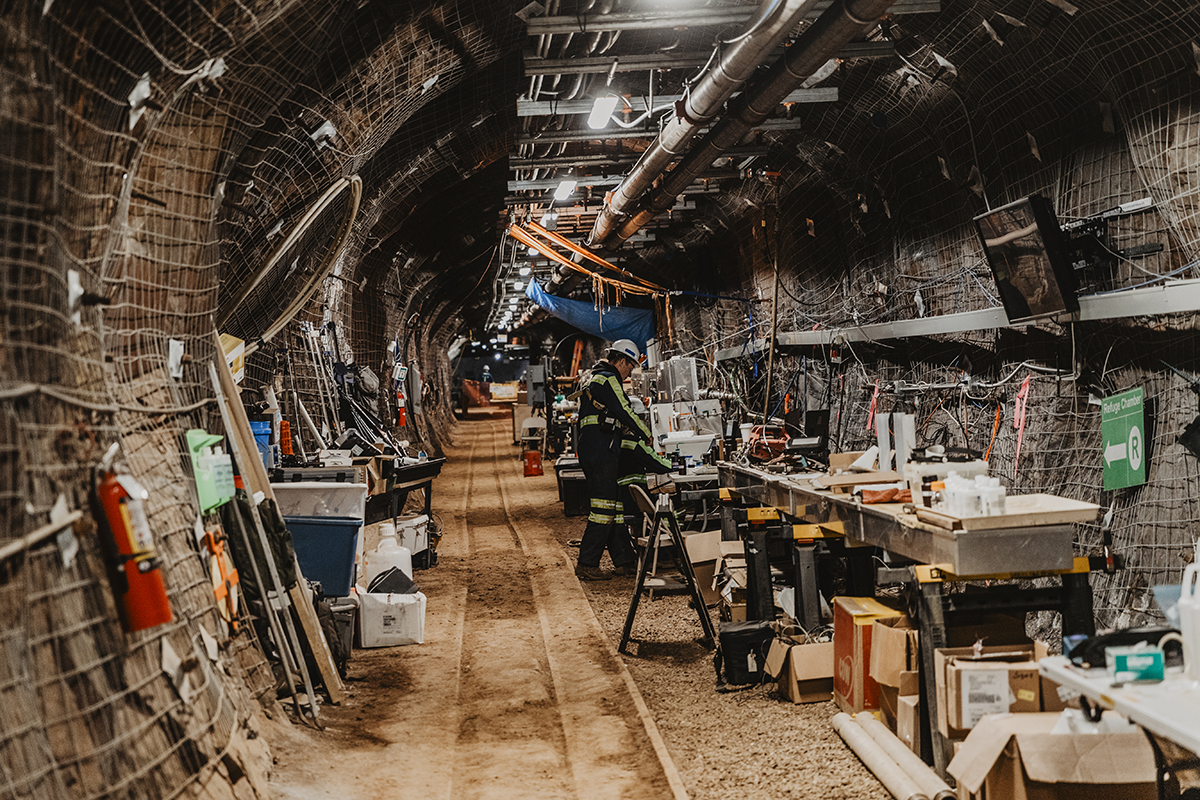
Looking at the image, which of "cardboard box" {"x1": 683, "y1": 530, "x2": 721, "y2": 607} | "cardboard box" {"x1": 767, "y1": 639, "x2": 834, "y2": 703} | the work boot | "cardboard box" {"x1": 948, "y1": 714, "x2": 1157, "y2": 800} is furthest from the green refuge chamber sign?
the work boot

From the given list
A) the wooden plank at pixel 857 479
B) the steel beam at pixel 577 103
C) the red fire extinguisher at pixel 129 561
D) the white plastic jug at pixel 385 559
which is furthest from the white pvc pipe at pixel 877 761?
the steel beam at pixel 577 103

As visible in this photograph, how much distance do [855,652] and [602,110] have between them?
4227mm

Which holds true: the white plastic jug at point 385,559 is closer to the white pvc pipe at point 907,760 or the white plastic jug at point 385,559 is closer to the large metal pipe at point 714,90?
the large metal pipe at point 714,90

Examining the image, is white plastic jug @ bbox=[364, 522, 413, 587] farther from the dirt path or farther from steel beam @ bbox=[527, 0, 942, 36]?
steel beam @ bbox=[527, 0, 942, 36]

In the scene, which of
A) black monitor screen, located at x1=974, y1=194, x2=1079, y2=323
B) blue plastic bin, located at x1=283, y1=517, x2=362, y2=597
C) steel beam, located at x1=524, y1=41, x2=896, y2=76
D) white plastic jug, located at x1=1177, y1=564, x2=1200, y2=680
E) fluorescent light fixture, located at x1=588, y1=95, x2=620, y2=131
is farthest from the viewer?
fluorescent light fixture, located at x1=588, y1=95, x2=620, y2=131

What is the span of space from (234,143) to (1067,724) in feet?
12.8

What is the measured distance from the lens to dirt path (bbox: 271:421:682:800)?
3930mm

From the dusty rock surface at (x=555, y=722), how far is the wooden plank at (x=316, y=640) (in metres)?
0.12

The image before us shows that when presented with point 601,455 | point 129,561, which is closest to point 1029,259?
point 601,455

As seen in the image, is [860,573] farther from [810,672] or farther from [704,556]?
[704,556]

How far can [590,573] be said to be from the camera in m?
8.05

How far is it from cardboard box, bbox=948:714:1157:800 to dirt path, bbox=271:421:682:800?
124 centimetres

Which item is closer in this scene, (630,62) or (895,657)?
(895,657)

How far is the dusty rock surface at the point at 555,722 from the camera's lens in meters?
3.90
